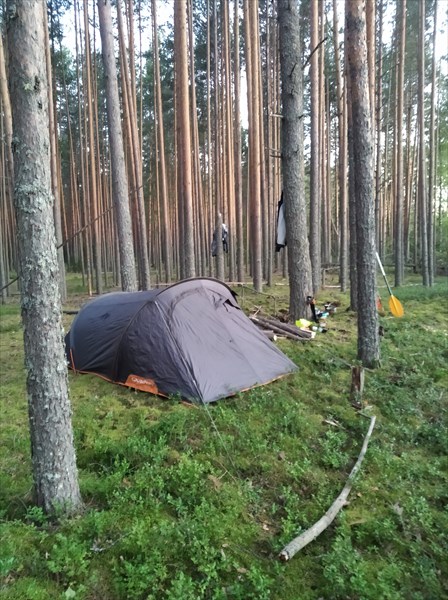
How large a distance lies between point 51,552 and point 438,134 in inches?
924

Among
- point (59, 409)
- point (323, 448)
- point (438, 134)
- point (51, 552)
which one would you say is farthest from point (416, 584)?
point (438, 134)

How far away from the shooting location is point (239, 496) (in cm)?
334

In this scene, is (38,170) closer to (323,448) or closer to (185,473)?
(185,473)

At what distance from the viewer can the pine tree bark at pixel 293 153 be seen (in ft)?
22.8

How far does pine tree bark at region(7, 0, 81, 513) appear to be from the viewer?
2.52 metres

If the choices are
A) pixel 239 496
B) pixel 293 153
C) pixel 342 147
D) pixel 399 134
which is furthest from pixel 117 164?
pixel 399 134

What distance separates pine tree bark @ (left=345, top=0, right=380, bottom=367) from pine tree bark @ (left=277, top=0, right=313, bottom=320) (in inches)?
51.2

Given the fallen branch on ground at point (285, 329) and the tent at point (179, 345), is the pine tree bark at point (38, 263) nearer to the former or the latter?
the tent at point (179, 345)

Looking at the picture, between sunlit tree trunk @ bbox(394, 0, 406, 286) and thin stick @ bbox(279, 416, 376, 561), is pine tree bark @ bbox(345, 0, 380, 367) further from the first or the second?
sunlit tree trunk @ bbox(394, 0, 406, 286)

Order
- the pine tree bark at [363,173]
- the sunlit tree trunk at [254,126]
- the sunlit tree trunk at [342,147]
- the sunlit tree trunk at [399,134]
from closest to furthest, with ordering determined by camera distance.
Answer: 1. the pine tree bark at [363,173]
2. the sunlit tree trunk at [254,126]
3. the sunlit tree trunk at [342,147]
4. the sunlit tree trunk at [399,134]

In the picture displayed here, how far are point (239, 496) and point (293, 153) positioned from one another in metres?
5.71

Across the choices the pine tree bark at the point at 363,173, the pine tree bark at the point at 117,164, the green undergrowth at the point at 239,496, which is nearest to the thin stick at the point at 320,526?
the green undergrowth at the point at 239,496

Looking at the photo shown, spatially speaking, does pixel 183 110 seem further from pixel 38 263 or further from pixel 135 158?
pixel 38 263

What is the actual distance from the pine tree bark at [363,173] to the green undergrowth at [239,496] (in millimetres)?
757
